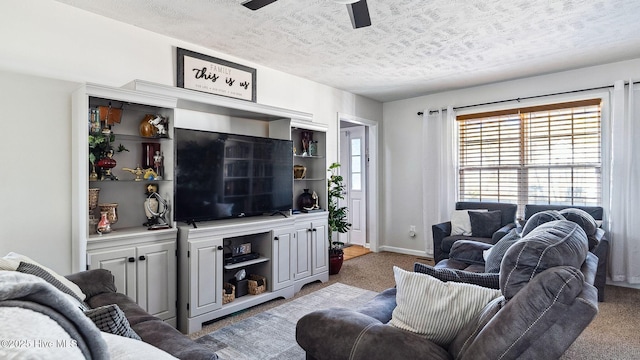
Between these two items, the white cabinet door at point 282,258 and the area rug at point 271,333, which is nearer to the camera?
the area rug at point 271,333

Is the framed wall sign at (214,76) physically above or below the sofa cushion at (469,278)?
above

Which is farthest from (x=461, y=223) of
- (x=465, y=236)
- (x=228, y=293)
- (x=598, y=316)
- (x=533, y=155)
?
(x=228, y=293)

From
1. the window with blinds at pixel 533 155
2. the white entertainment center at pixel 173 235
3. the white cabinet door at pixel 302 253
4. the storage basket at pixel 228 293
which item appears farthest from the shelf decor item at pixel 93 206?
the window with blinds at pixel 533 155

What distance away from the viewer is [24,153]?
7.78ft

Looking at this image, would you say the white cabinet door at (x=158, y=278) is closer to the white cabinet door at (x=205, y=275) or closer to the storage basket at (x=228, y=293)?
the white cabinet door at (x=205, y=275)

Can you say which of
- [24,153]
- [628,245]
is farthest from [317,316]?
[628,245]

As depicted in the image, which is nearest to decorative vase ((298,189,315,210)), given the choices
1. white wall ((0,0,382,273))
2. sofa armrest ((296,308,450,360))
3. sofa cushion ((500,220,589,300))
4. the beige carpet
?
the beige carpet

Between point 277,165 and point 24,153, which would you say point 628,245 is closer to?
point 277,165

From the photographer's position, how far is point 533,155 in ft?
15.0

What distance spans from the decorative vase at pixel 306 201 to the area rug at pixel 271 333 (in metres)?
1.09

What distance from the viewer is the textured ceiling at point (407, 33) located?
266 centimetres

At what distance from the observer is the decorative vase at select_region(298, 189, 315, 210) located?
4375mm

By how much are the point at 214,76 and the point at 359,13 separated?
1.89 metres

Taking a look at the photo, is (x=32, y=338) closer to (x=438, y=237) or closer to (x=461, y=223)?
(x=438, y=237)
